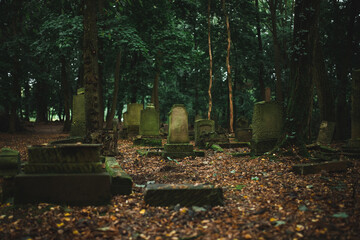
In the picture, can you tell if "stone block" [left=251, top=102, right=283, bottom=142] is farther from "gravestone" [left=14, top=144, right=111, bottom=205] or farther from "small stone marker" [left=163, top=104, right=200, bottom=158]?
"gravestone" [left=14, top=144, right=111, bottom=205]

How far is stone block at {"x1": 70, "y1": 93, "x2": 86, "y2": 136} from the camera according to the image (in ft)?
37.1

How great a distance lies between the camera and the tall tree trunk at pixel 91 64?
26.1 feet

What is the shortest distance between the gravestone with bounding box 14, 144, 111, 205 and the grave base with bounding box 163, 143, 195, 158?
4.70 metres

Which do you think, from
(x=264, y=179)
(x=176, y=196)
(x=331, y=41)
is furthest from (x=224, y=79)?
(x=176, y=196)

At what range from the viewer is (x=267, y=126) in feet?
27.4

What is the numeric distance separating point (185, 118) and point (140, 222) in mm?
5922

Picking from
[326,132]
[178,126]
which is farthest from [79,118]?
[326,132]

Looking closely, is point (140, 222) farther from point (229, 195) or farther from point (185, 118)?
point (185, 118)

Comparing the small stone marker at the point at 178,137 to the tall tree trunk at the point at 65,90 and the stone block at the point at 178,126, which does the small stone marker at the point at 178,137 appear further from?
the tall tree trunk at the point at 65,90

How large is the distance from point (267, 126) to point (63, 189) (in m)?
6.27

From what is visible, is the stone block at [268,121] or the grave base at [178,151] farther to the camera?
the grave base at [178,151]

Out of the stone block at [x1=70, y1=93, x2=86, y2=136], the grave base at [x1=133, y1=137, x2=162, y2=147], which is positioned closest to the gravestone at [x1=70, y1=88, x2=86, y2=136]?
the stone block at [x1=70, y1=93, x2=86, y2=136]

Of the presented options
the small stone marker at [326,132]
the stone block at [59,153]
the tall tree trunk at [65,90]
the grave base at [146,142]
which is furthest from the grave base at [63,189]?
the tall tree trunk at [65,90]

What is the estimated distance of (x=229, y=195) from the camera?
197 inches
